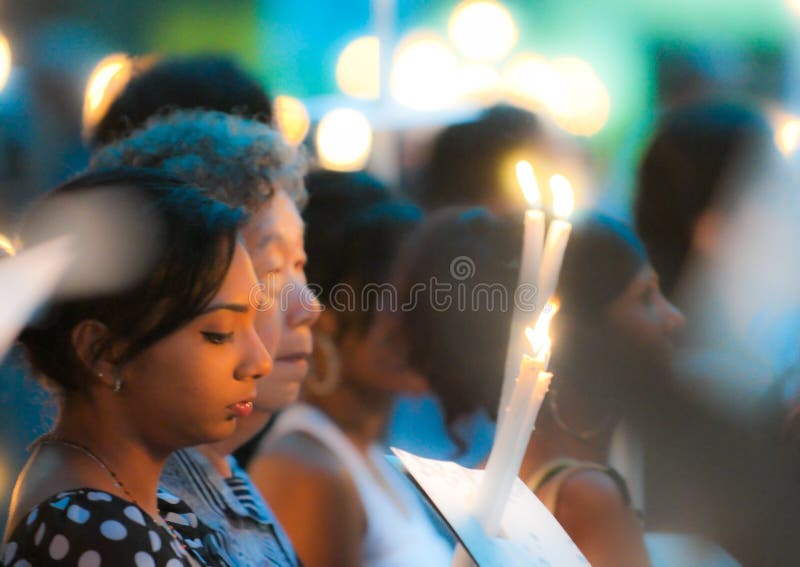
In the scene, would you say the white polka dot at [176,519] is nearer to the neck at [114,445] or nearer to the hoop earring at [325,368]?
the neck at [114,445]

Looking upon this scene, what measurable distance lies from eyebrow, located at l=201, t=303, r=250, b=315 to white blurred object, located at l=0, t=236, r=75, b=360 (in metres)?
0.08

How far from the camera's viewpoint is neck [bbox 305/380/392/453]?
1.01 m

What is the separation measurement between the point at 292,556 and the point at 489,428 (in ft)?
1.02

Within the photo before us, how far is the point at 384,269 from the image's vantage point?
1.03 m

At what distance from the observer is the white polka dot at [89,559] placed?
1.53 ft

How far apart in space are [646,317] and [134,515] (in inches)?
23.4

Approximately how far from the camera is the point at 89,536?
47 centimetres

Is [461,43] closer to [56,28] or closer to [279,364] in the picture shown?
[56,28]

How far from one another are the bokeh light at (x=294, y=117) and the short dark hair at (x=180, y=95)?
212 millimetres

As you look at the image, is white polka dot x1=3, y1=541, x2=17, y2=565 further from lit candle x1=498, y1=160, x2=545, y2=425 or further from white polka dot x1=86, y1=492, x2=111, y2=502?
lit candle x1=498, y1=160, x2=545, y2=425

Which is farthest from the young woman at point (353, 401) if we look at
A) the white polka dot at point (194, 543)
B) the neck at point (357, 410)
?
the white polka dot at point (194, 543)

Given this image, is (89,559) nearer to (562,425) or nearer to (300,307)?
(300,307)

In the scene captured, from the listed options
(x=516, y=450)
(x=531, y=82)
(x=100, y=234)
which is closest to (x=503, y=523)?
(x=516, y=450)

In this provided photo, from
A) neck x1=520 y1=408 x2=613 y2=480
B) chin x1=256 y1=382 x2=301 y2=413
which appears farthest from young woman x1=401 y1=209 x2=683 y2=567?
chin x1=256 y1=382 x2=301 y2=413
